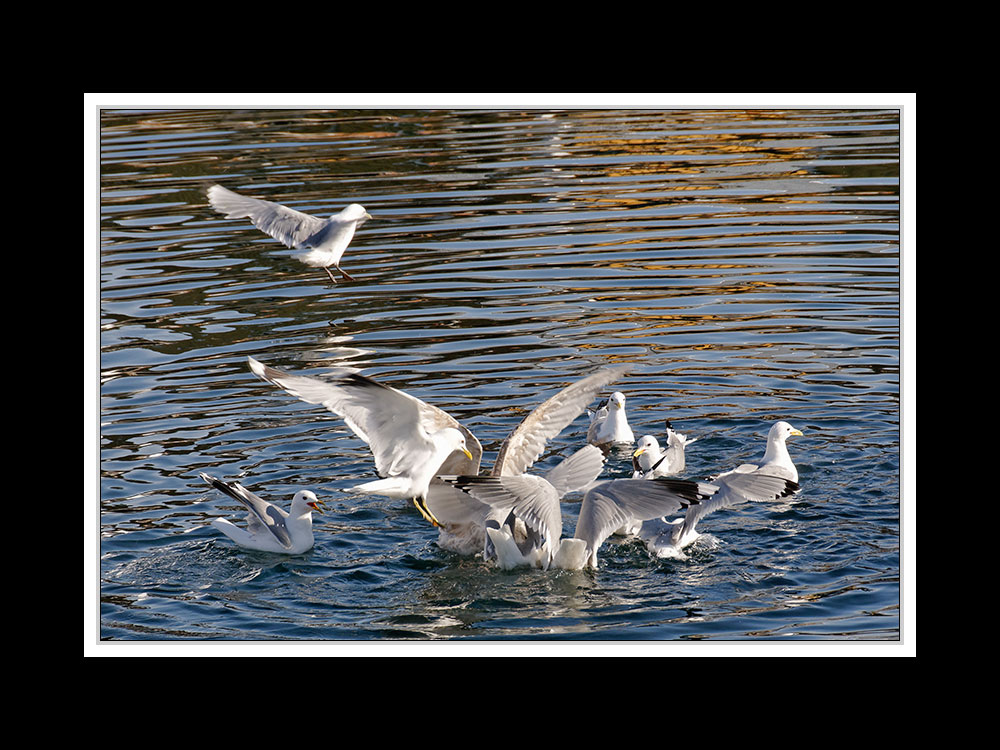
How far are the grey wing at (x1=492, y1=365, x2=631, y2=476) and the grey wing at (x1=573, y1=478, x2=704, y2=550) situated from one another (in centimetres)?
69

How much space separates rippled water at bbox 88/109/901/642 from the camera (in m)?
7.07

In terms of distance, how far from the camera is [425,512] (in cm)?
817

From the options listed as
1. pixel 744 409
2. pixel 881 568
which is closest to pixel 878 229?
pixel 744 409

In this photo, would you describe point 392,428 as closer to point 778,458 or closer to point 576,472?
point 576,472

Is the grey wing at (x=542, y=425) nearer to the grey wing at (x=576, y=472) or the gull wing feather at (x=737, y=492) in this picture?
the grey wing at (x=576, y=472)

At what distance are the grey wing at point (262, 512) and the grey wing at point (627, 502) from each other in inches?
70.1

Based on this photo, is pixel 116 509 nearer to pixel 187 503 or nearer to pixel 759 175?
pixel 187 503

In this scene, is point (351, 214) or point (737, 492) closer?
point (737, 492)

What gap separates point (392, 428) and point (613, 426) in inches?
90.2

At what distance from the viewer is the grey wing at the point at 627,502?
23.2ft

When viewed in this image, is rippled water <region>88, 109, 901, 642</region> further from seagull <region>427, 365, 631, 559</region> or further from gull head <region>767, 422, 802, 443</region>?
gull head <region>767, 422, 802, 443</region>

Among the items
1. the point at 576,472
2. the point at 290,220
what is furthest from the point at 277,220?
the point at 576,472

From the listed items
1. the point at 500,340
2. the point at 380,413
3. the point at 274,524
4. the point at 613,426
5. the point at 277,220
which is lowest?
the point at 274,524

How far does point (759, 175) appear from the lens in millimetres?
12125
